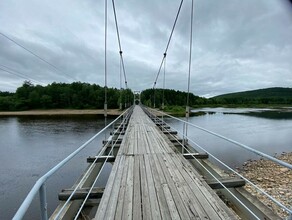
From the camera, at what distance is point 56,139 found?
1728 cm

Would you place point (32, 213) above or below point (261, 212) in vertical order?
below

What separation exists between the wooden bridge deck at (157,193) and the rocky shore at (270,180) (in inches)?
191

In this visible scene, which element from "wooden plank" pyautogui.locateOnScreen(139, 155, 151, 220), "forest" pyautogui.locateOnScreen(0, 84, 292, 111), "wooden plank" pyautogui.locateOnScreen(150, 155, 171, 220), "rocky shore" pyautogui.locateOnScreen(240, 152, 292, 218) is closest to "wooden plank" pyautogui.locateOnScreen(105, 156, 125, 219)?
"wooden plank" pyautogui.locateOnScreen(139, 155, 151, 220)

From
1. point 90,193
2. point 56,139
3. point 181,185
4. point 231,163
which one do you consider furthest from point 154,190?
point 56,139

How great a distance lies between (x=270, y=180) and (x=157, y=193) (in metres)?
8.47

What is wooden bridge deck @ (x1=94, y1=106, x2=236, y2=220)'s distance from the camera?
7.04 ft

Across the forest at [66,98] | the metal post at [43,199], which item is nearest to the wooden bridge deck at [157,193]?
the metal post at [43,199]

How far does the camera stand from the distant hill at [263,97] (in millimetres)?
94750

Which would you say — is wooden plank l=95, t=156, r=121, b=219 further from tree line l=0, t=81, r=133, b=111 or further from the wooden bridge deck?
tree line l=0, t=81, r=133, b=111

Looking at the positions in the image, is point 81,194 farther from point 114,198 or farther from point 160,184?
point 160,184

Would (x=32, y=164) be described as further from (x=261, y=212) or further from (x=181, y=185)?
(x=261, y=212)

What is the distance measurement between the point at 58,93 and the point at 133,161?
6961cm

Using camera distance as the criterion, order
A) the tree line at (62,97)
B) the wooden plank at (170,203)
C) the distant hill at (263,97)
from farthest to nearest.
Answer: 1. the distant hill at (263,97)
2. the tree line at (62,97)
3. the wooden plank at (170,203)

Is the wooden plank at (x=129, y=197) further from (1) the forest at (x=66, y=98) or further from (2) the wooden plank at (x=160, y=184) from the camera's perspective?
(1) the forest at (x=66, y=98)
